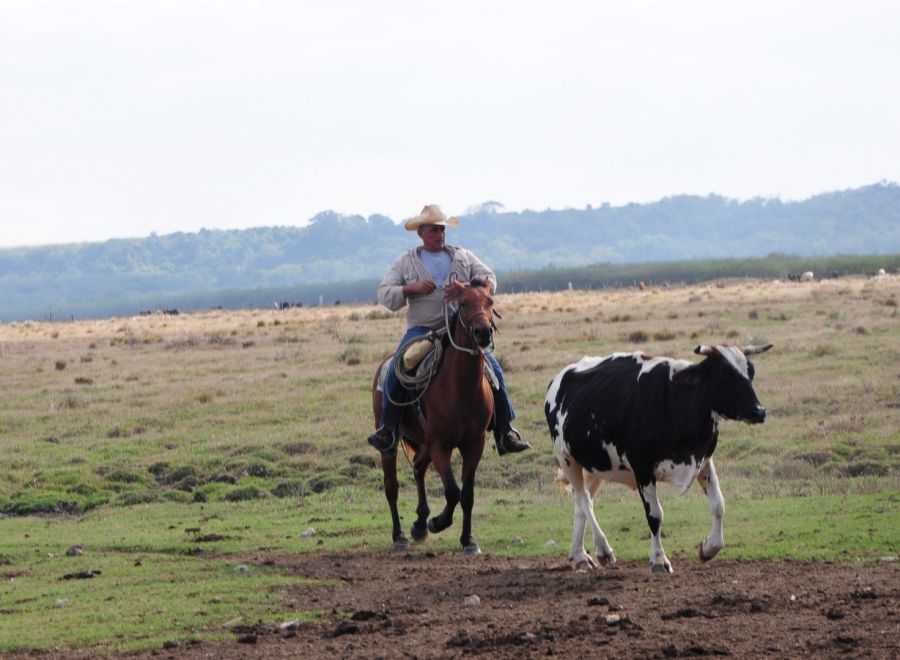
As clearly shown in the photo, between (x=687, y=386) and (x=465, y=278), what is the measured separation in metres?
3.33

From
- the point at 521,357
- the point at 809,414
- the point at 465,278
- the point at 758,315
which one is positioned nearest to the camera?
the point at 465,278

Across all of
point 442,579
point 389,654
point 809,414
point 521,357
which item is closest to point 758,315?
point 521,357

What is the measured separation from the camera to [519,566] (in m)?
13.3

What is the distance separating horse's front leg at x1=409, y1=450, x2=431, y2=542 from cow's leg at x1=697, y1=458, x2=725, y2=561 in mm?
3703

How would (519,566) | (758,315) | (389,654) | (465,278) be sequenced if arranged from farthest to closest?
(758,315) → (465,278) → (519,566) → (389,654)

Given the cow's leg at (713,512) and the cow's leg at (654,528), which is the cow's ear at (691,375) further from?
the cow's leg at (654,528)

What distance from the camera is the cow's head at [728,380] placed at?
12055 millimetres

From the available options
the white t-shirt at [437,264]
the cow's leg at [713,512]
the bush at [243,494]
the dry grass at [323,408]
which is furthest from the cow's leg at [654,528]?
the bush at [243,494]

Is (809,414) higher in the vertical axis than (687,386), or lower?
lower

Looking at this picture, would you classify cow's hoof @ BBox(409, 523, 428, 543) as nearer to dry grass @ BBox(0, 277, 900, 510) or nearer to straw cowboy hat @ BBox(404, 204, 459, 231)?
straw cowboy hat @ BBox(404, 204, 459, 231)

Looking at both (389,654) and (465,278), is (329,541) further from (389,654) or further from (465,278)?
(389,654)

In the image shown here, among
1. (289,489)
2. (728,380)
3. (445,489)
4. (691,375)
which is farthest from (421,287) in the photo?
(289,489)

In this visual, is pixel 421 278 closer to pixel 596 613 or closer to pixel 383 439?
pixel 383 439

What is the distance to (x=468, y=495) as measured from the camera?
47.9 feet
